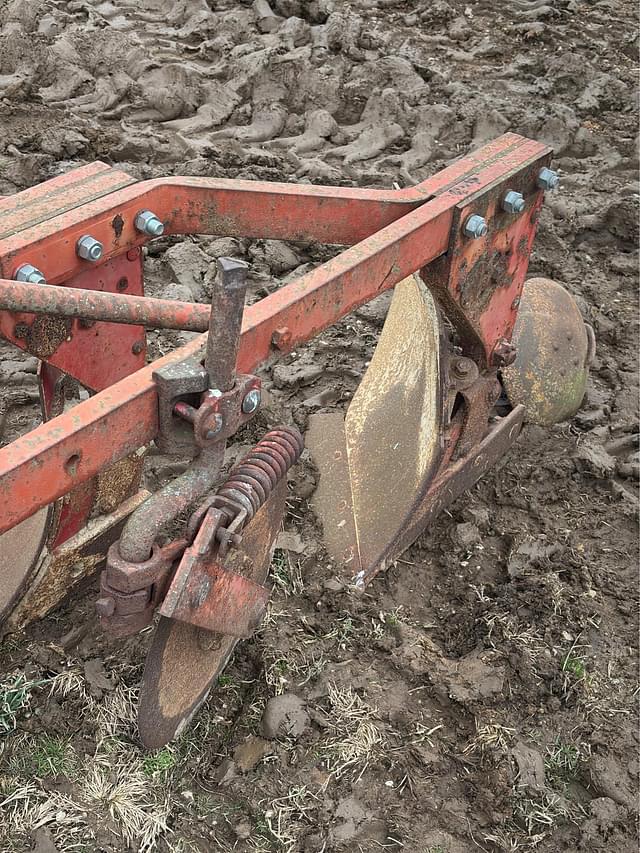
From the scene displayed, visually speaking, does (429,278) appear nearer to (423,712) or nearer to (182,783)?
(423,712)

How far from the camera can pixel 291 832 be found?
94.7 inches

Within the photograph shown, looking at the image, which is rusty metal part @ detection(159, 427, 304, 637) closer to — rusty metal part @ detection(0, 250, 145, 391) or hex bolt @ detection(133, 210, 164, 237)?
rusty metal part @ detection(0, 250, 145, 391)

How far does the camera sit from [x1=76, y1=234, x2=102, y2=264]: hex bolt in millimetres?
2217

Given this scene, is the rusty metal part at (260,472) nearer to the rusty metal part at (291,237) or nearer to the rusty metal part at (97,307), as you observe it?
the rusty metal part at (291,237)

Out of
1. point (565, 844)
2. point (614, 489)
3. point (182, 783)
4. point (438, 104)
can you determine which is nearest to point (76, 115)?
point (438, 104)

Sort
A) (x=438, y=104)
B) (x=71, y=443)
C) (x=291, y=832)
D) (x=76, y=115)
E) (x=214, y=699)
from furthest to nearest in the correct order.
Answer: (x=438, y=104) → (x=76, y=115) → (x=214, y=699) → (x=291, y=832) → (x=71, y=443)

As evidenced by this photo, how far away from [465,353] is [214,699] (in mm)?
1460

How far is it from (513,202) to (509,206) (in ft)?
0.06

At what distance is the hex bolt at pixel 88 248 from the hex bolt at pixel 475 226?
1.11 meters

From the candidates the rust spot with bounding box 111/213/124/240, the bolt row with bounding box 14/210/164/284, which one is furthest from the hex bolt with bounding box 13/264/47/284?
the rust spot with bounding box 111/213/124/240

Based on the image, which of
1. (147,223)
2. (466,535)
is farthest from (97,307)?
(466,535)

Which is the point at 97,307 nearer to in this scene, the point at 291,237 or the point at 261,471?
the point at 261,471

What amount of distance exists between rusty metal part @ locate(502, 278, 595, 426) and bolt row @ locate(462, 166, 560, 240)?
713 mm

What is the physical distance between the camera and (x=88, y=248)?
7.27ft
